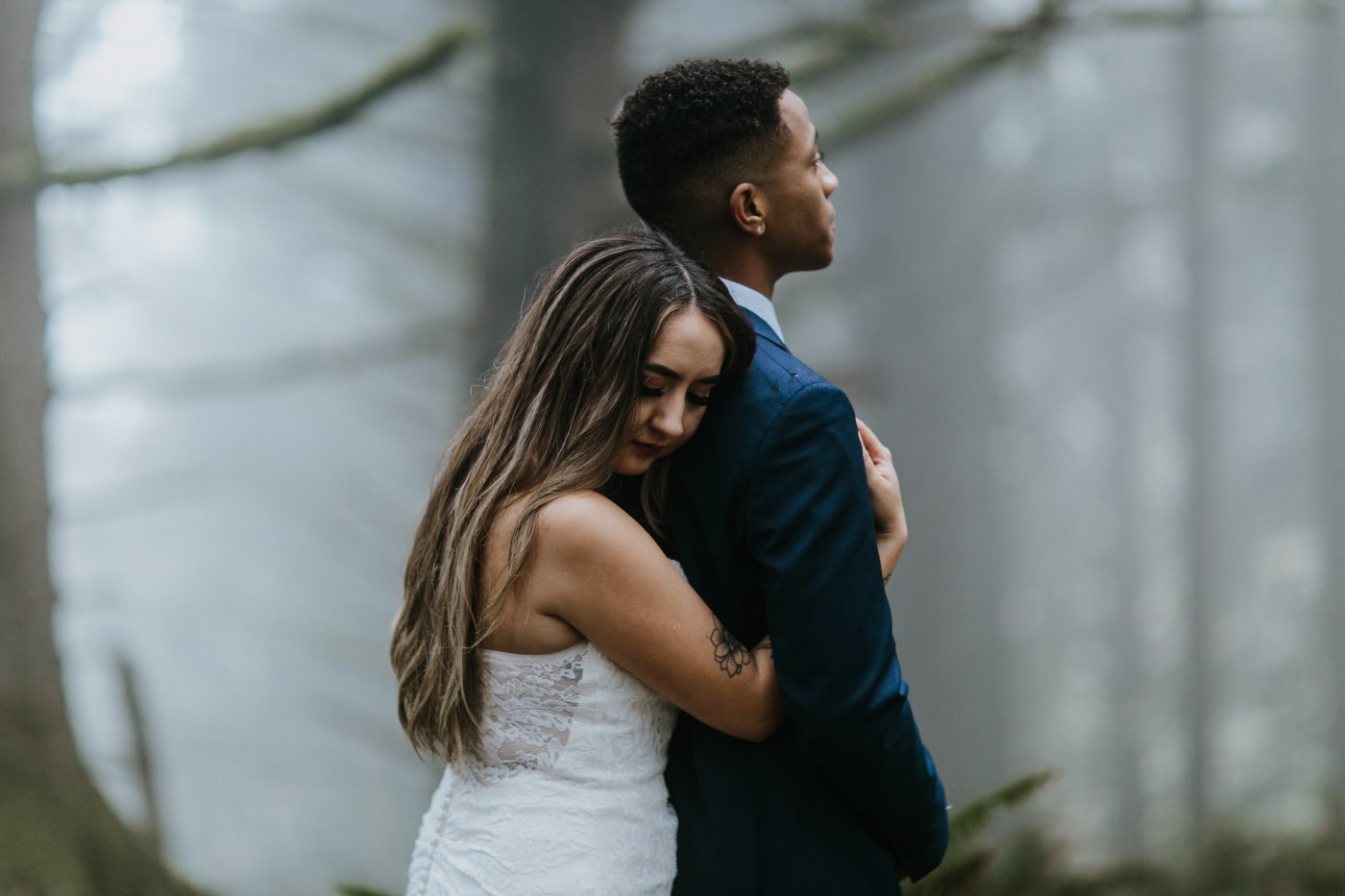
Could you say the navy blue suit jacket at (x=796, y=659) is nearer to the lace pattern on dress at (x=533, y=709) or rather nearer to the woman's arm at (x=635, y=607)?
the woman's arm at (x=635, y=607)

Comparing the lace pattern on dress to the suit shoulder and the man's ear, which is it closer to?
the suit shoulder

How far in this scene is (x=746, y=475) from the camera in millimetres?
1261

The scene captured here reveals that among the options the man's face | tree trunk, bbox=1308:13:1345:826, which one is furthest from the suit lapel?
tree trunk, bbox=1308:13:1345:826

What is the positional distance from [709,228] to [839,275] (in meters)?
3.16

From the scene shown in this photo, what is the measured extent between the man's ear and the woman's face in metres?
0.25

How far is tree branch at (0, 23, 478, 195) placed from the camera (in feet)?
10.9

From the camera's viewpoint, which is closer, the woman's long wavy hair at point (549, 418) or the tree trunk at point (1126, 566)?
the woman's long wavy hair at point (549, 418)

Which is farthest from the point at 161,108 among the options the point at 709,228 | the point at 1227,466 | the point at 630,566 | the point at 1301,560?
the point at 1301,560

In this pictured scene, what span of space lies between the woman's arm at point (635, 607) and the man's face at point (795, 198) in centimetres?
52

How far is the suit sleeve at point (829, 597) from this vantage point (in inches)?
47.5

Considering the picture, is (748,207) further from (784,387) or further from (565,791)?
(565,791)

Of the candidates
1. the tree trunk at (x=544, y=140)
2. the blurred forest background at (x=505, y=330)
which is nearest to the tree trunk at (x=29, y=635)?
the blurred forest background at (x=505, y=330)

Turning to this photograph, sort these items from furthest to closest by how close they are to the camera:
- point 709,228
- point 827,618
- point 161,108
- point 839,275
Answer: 1. point 839,275
2. point 161,108
3. point 709,228
4. point 827,618

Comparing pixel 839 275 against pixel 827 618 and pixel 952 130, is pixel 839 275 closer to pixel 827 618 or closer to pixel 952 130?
pixel 952 130
